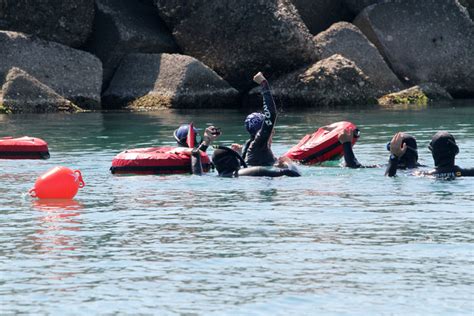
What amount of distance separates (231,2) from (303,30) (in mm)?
2334

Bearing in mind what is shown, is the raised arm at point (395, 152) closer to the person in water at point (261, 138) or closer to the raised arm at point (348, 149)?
the raised arm at point (348, 149)

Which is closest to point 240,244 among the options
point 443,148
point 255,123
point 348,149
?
point 443,148

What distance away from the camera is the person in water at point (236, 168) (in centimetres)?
1773

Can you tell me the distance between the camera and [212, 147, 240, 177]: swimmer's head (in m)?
17.7

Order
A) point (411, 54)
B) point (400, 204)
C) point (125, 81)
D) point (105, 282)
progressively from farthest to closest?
1. point (411, 54)
2. point (125, 81)
3. point (400, 204)
4. point (105, 282)

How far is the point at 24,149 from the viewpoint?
21.1 m

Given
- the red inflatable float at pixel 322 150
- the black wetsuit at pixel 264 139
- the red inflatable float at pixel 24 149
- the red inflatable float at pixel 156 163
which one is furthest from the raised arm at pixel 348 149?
the red inflatable float at pixel 24 149

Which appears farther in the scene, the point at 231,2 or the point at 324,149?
the point at 231,2

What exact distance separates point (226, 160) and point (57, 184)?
3.12 m

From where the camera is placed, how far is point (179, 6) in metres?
36.4

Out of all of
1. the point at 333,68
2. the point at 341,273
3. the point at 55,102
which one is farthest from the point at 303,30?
the point at 341,273

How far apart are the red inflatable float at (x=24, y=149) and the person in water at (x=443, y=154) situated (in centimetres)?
676

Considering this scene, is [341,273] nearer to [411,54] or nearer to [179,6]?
[179,6]

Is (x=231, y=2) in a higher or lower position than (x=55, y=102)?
higher
